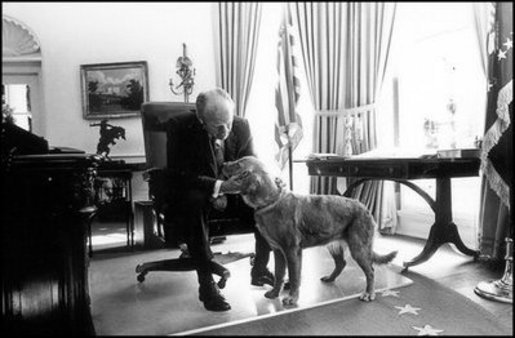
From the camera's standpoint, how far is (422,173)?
128cm

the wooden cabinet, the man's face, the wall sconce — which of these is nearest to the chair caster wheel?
the wooden cabinet

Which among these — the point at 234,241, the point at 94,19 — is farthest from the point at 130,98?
the point at 234,241

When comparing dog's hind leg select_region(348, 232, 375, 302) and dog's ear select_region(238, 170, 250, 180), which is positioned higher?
dog's ear select_region(238, 170, 250, 180)

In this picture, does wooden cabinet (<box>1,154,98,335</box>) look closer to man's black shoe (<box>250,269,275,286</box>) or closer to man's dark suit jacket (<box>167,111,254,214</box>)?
man's dark suit jacket (<box>167,111,254,214</box>)

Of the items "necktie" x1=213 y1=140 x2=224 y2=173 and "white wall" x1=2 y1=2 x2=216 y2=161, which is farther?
"necktie" x1=213 y1=140 x2=224 y2=173

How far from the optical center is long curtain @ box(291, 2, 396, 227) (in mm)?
817

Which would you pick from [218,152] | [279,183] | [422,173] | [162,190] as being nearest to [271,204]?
[279,183]

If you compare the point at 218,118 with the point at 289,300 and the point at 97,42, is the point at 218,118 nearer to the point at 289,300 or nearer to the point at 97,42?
the point at 97,42

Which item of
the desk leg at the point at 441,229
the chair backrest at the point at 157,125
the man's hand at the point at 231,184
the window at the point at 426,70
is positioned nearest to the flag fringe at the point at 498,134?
the desk leg at the point at 441,229

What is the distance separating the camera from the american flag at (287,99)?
2.93 ft

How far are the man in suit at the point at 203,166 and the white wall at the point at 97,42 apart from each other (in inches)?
6.5

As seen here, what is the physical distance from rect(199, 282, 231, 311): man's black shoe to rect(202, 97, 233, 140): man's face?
0.47 metres

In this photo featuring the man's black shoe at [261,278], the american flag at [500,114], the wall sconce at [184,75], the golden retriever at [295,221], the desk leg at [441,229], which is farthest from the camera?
the desk leg at [441,229]

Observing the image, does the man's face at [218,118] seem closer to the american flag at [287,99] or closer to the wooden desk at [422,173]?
the american flag at [287,99]
